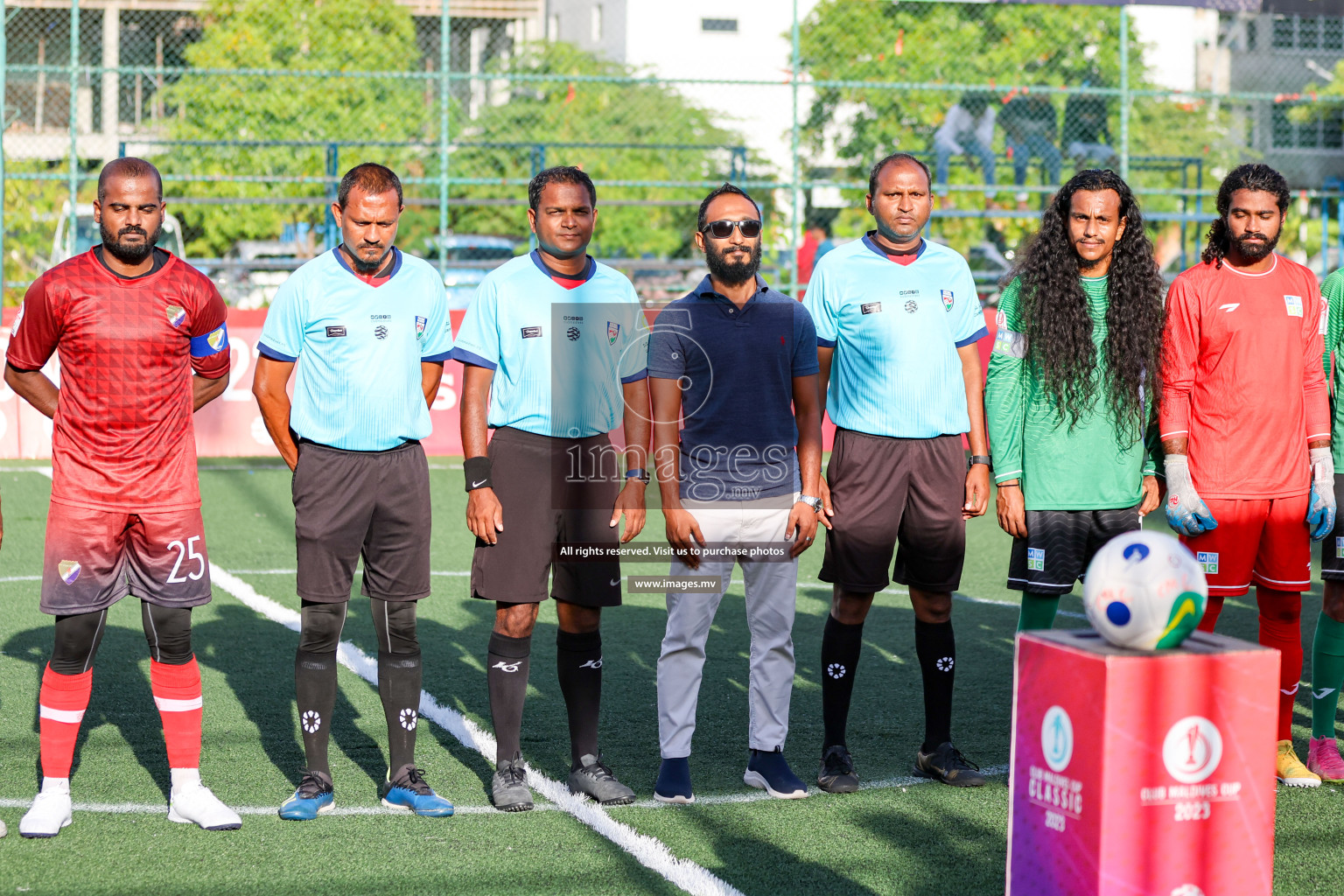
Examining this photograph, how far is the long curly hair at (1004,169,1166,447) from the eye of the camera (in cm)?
496

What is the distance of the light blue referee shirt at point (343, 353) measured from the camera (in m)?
4.68

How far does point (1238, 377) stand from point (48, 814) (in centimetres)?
421

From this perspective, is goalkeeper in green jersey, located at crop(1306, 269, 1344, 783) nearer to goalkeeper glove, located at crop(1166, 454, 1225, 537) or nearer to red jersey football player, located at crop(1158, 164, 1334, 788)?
red jersey football player, located at crop(1158, 164, 1334, 788)

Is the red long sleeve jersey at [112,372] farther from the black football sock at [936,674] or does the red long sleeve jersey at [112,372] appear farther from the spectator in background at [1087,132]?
the spectator in background at [1087,132]

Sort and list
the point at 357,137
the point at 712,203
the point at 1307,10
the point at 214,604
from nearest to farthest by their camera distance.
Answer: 1. the point at 712,203
2. the point at 214,604
3. the point at 1307,10
4. the point at 357,137

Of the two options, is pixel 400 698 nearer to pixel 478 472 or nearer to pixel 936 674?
pixel 478 472

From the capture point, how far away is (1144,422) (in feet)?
16.7

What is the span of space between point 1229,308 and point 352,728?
12.2 feet

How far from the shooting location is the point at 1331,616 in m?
5.39

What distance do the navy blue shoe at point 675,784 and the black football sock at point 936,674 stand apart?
946 mm

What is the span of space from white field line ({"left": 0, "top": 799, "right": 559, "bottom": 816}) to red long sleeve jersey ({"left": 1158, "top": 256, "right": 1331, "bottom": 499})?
8.51ft

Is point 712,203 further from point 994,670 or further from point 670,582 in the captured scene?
point 994,670

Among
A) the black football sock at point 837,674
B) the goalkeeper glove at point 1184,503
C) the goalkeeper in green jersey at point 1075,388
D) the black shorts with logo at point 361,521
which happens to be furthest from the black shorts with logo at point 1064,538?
the black shorts with logo at point 361,521

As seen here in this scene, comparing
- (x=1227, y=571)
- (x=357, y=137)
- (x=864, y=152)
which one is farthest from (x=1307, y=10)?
(x=864, y=152)
